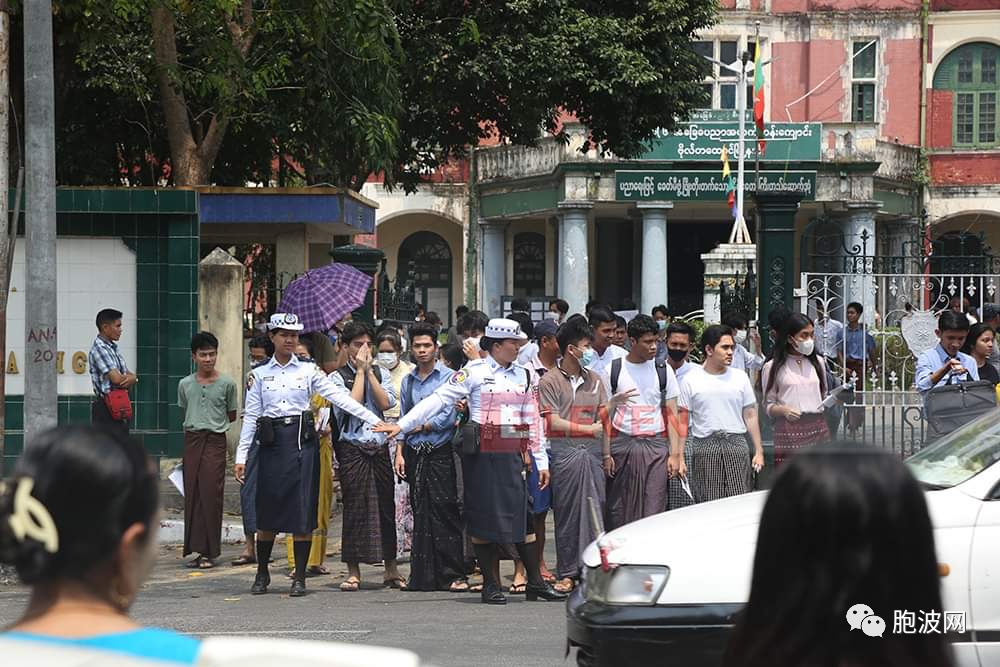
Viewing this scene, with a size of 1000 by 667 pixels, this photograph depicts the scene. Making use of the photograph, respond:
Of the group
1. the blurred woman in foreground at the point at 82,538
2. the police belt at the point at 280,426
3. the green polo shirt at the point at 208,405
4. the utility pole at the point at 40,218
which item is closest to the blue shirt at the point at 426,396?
the police belt at the point at 280,426

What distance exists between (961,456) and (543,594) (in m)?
3.94

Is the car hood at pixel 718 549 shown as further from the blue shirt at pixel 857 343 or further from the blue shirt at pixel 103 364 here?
the blue shirt at pixel 857 343

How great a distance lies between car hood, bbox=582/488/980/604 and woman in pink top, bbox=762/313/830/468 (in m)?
3.90

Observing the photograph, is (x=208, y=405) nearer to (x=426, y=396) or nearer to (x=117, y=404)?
(x=117, y=404)

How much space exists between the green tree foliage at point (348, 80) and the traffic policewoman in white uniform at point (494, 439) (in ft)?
20.4

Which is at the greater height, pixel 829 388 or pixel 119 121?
pixel 119 121

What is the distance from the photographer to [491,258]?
3797 centimetres

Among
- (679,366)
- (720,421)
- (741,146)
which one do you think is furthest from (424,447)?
(741,146)

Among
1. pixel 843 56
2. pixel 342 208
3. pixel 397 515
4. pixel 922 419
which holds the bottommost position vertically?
pixel 397 515

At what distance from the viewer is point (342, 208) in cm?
1673

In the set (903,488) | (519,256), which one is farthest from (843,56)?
(903,488)

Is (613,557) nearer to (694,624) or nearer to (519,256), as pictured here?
(694,624)

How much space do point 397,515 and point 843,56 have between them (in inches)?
1158

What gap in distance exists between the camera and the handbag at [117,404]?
12.4 metres
